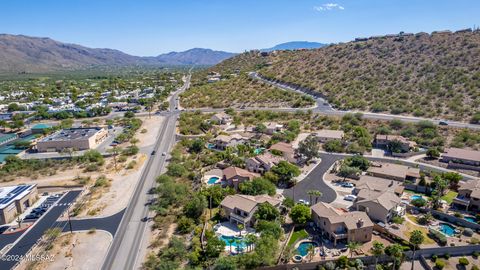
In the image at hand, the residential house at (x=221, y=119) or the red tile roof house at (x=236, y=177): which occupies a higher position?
the residential house at (x=221, y=119)

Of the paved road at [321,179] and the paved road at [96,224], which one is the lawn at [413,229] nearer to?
the paved road at [321,179]

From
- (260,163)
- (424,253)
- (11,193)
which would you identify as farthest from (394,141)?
(11,193)

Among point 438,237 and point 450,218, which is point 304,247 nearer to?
point 438,237

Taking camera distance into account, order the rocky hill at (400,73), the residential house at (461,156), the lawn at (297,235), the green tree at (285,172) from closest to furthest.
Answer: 1. the lawn at (297,235)
2. the green tree at (285,172)
3. the residential house at (461,156)
4. the rocky hill at (400,73)

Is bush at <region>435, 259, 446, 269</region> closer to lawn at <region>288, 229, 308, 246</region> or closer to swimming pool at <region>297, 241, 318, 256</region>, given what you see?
swimming pool at <region>297, 241, 318, 256</region>

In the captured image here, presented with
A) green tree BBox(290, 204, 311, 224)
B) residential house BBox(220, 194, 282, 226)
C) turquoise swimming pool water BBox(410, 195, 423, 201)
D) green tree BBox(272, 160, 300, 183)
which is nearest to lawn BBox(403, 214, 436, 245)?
turquoise swimming pool water BBox(410, 195, 423, 201)

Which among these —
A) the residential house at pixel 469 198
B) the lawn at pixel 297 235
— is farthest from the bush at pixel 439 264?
the residential house at pixel 469 198
